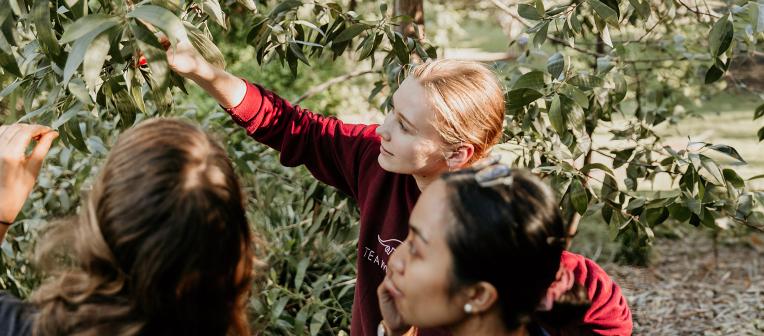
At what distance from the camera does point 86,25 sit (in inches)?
49.0

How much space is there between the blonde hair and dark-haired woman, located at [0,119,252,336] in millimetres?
610

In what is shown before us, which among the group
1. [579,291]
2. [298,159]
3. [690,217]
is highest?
[579,291]

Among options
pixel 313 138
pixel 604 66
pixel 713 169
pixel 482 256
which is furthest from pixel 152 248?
pixel 604 66

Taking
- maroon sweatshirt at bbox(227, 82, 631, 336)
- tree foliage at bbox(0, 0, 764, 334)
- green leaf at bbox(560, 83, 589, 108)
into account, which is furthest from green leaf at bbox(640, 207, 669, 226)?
maroon sweatshirt at bbox(227, 82, 631, 336)

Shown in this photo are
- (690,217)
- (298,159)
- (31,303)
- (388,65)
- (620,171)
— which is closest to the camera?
(31,303)

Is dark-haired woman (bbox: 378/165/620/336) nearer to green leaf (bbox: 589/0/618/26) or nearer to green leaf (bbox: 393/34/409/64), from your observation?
green leaf (bbox: 589/0/618/26)

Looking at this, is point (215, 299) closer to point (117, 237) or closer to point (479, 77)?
point (117, 237)

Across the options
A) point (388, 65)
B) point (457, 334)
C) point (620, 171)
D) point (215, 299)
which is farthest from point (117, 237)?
point (620, 171)

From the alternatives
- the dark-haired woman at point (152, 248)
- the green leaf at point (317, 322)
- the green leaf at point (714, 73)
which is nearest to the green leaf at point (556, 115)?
the green leaf at point (714, 73)

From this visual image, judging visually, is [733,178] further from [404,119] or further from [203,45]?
[203,45]

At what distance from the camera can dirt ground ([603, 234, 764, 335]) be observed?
4.00m

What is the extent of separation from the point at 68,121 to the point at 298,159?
55 cm

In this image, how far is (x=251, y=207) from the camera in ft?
12.1

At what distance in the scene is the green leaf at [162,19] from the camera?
122 cm
